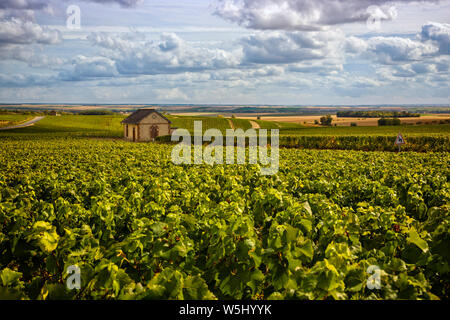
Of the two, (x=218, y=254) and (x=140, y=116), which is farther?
(x=140, y=116)

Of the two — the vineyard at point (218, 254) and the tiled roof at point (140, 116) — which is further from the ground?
the tiled roof at point (140, 116)

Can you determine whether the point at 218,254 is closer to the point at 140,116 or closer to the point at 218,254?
the point at 218,254

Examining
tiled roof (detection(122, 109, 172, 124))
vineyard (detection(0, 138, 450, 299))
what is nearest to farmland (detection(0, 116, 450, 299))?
vineyard (detection(0, 138, 450, 299))

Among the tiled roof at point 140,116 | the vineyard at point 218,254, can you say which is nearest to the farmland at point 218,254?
the vineyard at point 218,254

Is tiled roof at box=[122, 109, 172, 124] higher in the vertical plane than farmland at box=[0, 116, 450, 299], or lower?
higher

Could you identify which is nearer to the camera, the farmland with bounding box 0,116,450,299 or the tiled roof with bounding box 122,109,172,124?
the farmland with bounding box 0,116,450,299

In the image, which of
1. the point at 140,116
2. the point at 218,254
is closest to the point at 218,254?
the point at 218,254

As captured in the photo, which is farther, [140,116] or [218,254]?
[140,116]

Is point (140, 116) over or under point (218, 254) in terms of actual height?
over

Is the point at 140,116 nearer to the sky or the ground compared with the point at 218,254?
nearer to the sky

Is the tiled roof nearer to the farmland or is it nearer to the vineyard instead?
the farmland

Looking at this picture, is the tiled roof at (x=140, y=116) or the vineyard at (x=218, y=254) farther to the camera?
the tiled roof at (x=140, y=116)

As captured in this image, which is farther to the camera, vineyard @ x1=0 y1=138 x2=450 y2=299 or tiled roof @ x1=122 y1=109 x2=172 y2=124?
tiled roof @ x1=122 y1=109 x2=172 y2=124

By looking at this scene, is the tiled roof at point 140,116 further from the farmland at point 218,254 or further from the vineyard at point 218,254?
the vineyard at point 218,254
